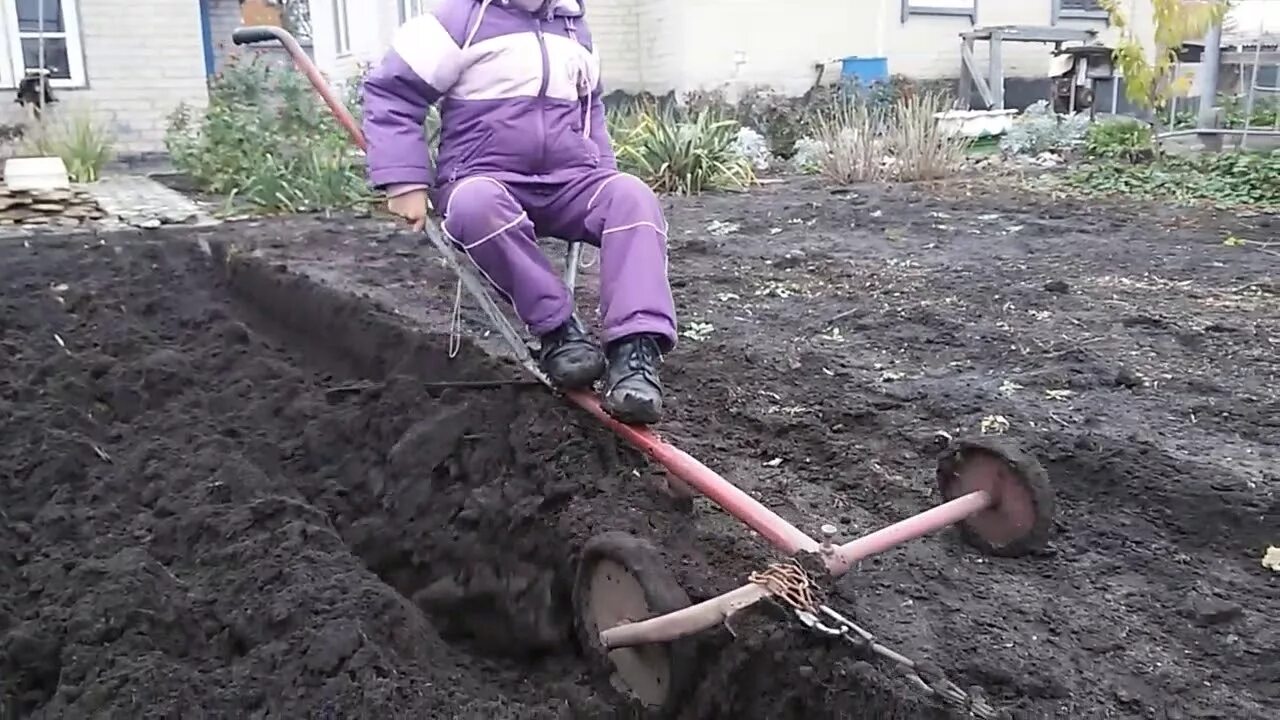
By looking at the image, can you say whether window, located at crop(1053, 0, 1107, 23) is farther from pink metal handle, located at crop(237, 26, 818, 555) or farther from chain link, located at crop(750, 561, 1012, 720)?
chain link, located at crop(750, 561, 1012, 720)

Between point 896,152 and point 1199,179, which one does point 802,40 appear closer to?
point 896,152

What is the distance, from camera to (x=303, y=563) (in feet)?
8.89

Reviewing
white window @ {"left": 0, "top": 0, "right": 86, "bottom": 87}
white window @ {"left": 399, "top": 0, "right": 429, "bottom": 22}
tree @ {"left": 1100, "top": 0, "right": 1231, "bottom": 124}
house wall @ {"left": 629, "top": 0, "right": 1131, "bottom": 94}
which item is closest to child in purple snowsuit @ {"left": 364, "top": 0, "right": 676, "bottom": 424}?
tree @ {"left": 1100, "top": 0, "right": 1231, "bottom": 124}

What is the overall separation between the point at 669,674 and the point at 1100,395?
189 cm

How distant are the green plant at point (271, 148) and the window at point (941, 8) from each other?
7485 mm

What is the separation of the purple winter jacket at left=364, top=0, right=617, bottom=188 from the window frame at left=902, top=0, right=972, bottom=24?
12145mm

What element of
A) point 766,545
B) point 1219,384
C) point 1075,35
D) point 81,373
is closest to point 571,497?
point 766,545

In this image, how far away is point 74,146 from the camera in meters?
9.98

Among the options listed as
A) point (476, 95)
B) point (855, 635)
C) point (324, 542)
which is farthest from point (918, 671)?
point (476, 95)

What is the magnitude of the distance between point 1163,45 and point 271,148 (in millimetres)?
6820

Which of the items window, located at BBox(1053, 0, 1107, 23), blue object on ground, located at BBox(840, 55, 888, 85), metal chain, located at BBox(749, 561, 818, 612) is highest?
window, located at BBox(1053, 0, 1107, 23)

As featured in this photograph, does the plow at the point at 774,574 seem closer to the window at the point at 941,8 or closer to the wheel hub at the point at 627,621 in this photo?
the wheel hub at the point at 627,621

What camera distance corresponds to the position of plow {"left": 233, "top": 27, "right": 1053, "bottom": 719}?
1965mm

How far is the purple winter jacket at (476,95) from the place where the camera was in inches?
121
